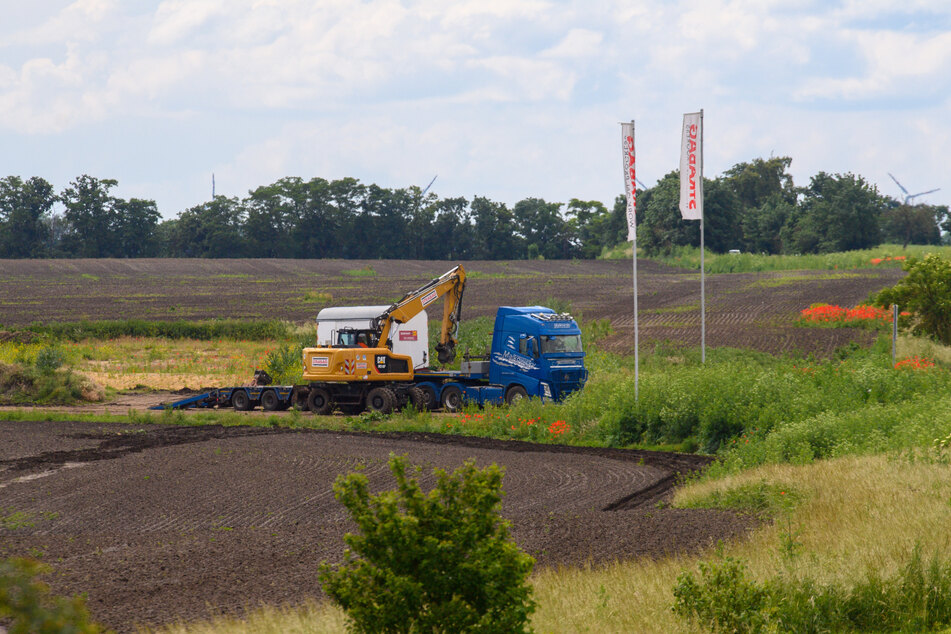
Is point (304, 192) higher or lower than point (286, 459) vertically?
higher

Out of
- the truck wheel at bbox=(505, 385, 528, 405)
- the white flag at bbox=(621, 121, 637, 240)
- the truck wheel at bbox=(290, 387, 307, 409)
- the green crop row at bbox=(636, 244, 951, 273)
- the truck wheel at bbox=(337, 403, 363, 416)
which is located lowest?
the truck wheel at bbox=(337, 403, 363, 416)

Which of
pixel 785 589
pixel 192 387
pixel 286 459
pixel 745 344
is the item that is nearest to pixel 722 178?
pixel 745 344

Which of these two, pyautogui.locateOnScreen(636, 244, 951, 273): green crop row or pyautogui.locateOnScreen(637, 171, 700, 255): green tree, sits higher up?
pyautogui.locateOnScreen(637, 171, 700, 255): green tree

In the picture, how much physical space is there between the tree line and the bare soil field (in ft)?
40.1

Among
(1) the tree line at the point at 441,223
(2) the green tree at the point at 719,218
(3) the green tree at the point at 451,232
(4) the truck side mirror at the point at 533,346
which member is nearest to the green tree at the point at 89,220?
(1) the tree line at the point at 441,223

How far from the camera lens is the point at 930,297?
34906 millimetres

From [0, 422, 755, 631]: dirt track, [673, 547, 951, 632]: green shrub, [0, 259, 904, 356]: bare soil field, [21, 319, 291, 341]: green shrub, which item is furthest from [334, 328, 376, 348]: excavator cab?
[673, 547, 951, 632]: green shrub

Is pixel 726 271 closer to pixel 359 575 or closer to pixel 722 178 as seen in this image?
pixel 722 178

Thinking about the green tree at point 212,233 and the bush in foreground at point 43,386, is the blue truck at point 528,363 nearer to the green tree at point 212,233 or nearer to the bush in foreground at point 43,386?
the bush in foreground at point 43,386

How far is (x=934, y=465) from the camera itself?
13594mm

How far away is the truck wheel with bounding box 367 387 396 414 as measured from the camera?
98.0ft

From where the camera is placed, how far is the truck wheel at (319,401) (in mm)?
31359

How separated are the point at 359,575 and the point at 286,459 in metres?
15.0

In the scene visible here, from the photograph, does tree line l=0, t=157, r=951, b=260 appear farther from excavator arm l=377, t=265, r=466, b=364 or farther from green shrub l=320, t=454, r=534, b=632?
green shrub l=320, t=454, r=534, b=632
